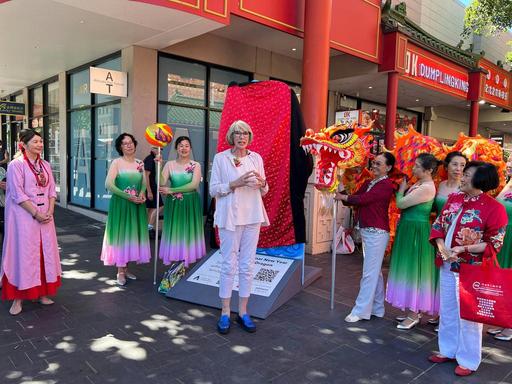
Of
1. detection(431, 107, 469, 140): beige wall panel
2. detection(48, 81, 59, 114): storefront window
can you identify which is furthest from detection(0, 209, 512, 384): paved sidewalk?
detection(431, 107, 469, 140): beige wall panel

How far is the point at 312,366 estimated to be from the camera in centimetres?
293

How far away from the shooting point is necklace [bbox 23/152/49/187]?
3764mm

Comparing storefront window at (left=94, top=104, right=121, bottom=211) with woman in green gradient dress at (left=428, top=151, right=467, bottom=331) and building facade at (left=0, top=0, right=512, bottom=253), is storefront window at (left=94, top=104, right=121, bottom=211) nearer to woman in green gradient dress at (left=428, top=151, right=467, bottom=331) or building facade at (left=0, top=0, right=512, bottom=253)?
building facade at (left=0, top=0, right=512, bottom=253)

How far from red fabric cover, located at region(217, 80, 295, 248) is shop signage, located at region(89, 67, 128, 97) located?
3.55 m

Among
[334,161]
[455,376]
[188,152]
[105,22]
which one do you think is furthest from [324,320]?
[105,22]

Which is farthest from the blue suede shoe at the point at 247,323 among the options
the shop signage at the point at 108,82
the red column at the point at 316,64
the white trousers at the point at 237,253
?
the shop signage at the point at 108,82

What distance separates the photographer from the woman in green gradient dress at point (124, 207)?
4.55 meters

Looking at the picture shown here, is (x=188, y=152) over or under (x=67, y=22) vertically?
under

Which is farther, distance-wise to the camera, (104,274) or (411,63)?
(411,63)

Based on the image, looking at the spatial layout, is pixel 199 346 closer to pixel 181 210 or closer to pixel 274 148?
pixel 181 210

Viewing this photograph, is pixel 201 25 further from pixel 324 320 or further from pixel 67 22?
pixel 324 320

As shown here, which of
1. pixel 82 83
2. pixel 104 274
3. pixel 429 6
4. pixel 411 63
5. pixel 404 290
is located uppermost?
pixel 429 6

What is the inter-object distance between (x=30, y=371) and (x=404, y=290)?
10.1 ft

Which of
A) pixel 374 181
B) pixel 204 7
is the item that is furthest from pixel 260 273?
pixel 204 7
